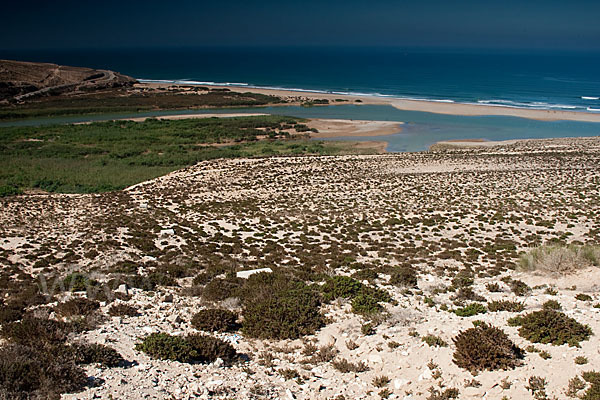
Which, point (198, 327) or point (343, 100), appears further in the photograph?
point (343, 100)

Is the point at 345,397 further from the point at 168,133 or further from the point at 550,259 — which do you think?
the point at 168,133

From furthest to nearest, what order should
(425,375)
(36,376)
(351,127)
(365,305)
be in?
1. (351,127)
2. (365,305)
3. (425,375)
4. (36,376)

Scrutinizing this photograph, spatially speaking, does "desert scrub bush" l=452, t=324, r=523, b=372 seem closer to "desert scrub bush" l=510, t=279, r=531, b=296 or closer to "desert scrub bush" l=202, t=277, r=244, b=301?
"desert scrub bush" l=510, t=279, r=531, b=296

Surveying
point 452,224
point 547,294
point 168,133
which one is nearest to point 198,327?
point 547,294

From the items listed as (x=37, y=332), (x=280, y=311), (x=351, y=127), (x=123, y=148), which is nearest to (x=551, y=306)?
(x=280, y=311)

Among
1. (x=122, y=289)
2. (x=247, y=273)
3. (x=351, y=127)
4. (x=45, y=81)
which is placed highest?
(x=45, y=81)

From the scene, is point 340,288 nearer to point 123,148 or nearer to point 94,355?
point 94,355

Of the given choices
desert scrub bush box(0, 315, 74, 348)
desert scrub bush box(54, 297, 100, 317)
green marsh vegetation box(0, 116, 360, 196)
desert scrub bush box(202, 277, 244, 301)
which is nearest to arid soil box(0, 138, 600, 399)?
desert scrub bush box(202, 277, 244, 301)
